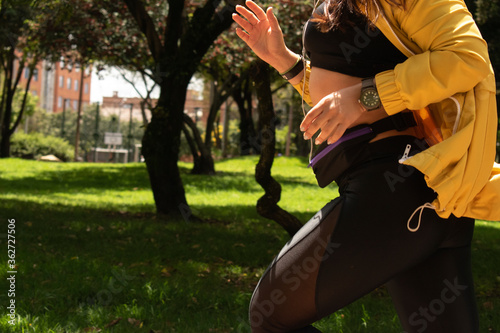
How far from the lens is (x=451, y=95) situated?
169cm

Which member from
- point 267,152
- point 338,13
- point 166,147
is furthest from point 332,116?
point 166,147

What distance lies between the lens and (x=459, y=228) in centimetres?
177

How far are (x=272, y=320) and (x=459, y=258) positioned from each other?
59cm

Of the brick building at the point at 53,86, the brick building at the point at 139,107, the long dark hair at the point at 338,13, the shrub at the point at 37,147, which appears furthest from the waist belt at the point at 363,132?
the brick building at the point at 53,86

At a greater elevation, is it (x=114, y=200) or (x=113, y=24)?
(x=113, y=24)

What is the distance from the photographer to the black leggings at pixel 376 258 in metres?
1.68

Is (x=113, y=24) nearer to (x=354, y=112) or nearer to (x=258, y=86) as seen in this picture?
(x=258, y=86)

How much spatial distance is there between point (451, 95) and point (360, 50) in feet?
1.08

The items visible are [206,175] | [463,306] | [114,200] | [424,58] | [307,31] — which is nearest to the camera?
[424,58]


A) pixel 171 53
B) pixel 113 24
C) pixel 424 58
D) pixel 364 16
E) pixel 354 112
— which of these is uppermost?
pixel 113 24

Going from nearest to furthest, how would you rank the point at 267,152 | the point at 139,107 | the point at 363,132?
the point at 363,132, the point at 267,152, the point at 139,107

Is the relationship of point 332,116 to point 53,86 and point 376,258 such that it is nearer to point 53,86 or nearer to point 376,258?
point 376,258

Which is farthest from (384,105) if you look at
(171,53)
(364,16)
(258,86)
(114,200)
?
(114,200)

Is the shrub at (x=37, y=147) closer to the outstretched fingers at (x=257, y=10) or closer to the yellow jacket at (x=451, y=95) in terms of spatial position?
the outstretched fingers at (x=257, y=10)
